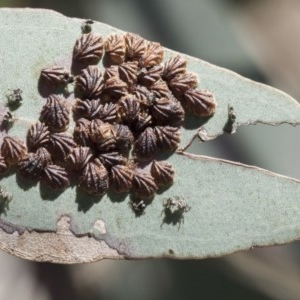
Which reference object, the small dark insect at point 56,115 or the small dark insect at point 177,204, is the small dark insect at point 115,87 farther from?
the small dark insect at point 177,204

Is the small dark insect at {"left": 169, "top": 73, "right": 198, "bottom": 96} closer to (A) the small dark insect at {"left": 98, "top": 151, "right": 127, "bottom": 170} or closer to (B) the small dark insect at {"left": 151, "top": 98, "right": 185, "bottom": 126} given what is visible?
(B) the small dark insect at {"left": 151, "top": 98, "right": 185, "bottom": 126}

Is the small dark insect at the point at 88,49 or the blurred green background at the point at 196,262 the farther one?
the blurred green background at the point at 196,262

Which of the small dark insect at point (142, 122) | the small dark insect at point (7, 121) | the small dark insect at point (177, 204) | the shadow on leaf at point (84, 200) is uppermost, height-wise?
the small dark insect at point (142, 122)

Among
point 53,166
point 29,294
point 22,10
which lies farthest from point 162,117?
point 29,294

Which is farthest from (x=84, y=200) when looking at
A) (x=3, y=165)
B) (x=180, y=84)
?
(x=180, y=84)

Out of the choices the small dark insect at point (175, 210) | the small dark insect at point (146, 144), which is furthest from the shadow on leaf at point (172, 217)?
the small dark insect at point (146, 144)

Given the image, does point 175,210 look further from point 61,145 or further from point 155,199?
point 61,145

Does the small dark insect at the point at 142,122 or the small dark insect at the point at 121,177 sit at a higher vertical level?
the small dark insect at the point at 142,122

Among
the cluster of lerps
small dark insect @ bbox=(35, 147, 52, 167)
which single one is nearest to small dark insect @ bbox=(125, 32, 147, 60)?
the cluster of lerps
